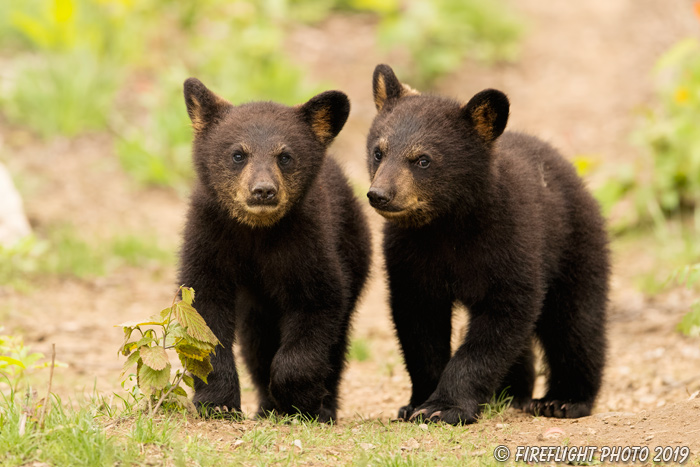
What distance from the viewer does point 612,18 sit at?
16.7m

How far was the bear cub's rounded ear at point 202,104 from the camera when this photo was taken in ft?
19.3

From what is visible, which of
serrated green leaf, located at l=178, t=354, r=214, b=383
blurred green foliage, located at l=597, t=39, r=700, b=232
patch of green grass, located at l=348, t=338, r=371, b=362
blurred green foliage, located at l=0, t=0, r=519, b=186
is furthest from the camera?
blurred green foliage, located at l=0, t=0, r=519, b=186

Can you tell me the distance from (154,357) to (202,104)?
69.4 inches

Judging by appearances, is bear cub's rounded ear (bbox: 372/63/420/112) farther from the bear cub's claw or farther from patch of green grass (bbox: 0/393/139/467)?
patch of green grass (bbox: 0/393/139/467)

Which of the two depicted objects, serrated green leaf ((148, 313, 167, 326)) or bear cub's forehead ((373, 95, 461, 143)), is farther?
bear cub's forehead ((373, 95, 461, 143))

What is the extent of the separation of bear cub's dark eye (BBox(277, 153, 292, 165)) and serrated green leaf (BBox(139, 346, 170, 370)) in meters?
1.37

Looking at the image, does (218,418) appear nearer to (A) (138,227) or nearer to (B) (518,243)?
(B) (518,243)

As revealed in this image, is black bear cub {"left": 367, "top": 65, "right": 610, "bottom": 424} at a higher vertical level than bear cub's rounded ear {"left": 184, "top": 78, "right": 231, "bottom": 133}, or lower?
lower

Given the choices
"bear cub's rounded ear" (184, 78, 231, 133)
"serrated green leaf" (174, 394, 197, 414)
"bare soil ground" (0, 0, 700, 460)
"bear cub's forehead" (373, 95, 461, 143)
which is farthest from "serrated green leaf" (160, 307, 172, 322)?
"bear cub's forehead" (373, 95, 461, 143)

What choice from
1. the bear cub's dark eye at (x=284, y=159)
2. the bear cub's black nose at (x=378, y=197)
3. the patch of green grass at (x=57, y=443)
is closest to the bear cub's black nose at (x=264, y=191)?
the bear cub's dark eye at (x=284, y=159)

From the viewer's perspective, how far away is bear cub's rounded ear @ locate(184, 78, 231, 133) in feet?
19.3

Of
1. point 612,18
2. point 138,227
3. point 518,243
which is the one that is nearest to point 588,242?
point 518,243

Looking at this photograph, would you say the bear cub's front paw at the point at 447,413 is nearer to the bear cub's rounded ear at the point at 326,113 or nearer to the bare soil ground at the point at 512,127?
the bare soil ground at the point at 512,127

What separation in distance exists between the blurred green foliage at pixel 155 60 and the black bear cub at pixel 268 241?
608 cm
